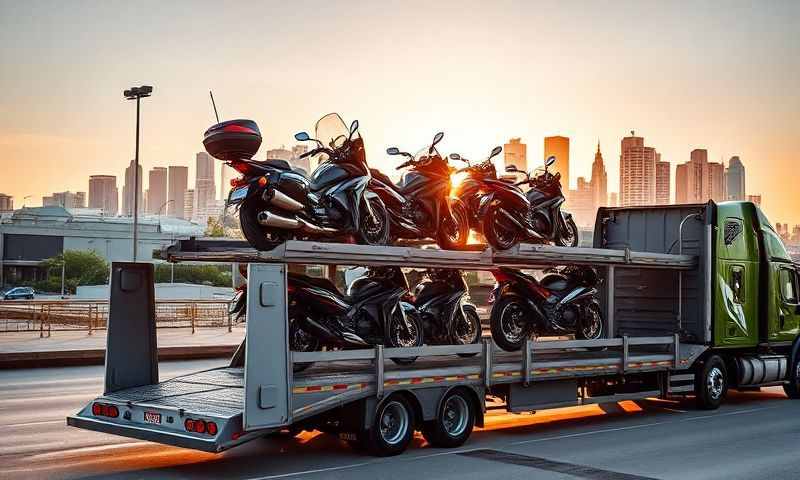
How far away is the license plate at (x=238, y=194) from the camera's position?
34.9ft

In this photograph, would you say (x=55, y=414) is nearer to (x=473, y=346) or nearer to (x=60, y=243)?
(x=473, y=346)

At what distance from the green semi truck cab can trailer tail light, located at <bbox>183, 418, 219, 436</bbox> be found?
29.0 feet

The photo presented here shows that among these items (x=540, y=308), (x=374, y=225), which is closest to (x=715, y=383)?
(x=540, y=308)

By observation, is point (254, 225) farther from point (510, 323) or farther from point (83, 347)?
point (83, 347)

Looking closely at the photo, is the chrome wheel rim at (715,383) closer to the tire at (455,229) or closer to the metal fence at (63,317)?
the tire at (455,229)

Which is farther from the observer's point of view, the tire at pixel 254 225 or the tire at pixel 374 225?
the tire at pixel 374 225

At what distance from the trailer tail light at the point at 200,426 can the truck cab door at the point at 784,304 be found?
→ 1151 cm

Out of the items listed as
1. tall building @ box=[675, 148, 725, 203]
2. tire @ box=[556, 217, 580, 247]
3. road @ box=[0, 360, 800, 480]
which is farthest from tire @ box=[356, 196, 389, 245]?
tall building @ box=[675, 148, 725, 203]

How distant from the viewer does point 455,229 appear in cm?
1362

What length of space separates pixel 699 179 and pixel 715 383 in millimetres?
53994

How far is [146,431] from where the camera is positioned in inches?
371

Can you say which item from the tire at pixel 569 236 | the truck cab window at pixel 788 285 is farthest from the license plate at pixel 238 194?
the truck cab window at pixel 788 285

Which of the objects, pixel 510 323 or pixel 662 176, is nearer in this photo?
pixel 510 323

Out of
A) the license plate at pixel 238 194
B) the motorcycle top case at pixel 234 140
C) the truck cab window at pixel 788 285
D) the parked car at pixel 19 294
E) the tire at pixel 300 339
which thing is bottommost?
the parked car at pixel 19 294
